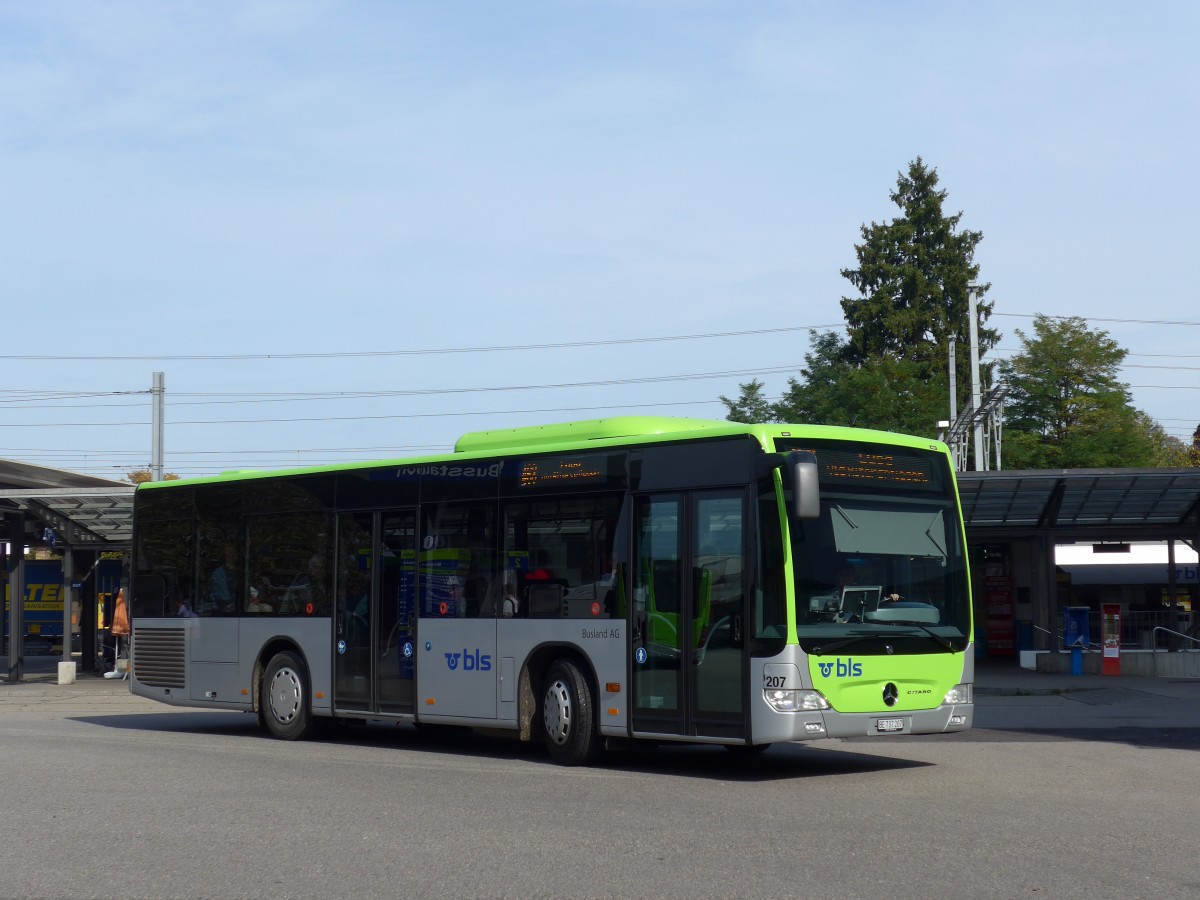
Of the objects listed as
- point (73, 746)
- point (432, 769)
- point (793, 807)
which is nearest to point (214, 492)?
point (73, 746)

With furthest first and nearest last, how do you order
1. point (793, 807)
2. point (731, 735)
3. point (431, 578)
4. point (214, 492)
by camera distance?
point (214, 492)
point (431, 578)
point (731, 735)
point (793, 807)

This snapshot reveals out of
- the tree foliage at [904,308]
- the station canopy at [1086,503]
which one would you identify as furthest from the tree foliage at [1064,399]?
the station canopy at [1086,503]

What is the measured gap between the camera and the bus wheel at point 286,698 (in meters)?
17.7

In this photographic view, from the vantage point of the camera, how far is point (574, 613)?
14.5 metres

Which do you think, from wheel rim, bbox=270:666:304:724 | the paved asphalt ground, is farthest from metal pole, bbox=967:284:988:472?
wheel rim, bbox=270:666:304:724

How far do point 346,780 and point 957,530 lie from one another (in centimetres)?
577

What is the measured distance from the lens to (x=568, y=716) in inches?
572

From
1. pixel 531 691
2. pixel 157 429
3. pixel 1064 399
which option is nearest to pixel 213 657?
pixel 531 691

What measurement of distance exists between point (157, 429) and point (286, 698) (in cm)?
3093

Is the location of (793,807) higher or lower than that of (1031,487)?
lower

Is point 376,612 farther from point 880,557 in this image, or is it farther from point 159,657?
point 880,557

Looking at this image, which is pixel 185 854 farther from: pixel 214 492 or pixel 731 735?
pixel 214 492

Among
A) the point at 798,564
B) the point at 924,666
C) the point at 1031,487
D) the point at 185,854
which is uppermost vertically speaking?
the point at 1031,487

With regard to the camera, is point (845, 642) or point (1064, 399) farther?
point (1064, 399)
